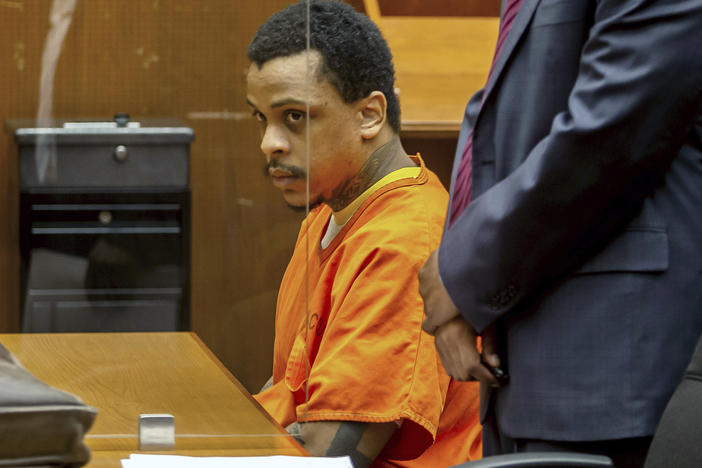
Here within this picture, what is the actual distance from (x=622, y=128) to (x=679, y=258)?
148mm

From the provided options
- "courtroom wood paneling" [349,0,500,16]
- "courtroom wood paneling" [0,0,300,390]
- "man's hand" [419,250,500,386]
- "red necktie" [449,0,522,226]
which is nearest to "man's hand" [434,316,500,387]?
"man's hand" [419,250,500,386]

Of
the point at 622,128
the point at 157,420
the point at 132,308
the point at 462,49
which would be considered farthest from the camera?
the point at 462,49

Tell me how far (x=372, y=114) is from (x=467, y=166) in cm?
35

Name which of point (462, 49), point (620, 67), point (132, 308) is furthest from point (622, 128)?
point (462, 49)

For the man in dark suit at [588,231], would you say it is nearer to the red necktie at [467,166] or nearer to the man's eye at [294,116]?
the red necktie at [467,166]

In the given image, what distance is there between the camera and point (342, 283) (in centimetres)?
133

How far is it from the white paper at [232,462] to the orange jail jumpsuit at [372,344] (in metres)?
0.24

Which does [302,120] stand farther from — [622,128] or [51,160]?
[622,128]

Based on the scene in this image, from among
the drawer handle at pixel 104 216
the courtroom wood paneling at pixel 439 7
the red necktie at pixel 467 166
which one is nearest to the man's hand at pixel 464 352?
the red necktie at pixel 467 166

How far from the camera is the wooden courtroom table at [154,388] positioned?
109 cm

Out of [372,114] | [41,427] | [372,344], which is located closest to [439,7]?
[372,114]

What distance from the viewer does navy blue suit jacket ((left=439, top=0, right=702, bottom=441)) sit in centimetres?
93

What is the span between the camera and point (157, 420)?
112 cm

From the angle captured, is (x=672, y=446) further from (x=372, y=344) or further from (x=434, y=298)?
(x=372, y=344)
